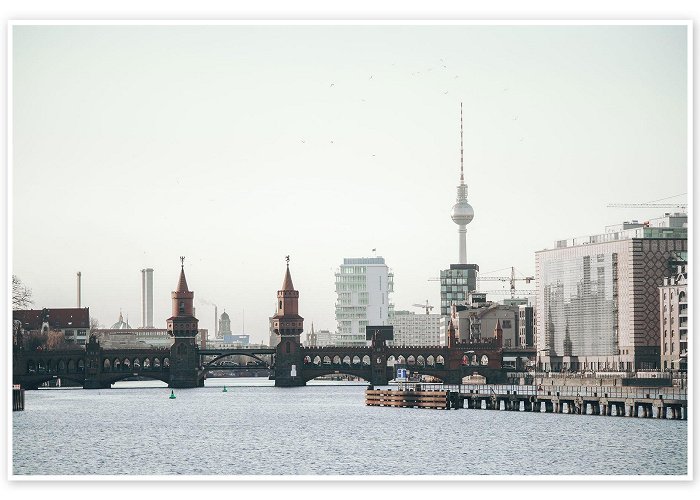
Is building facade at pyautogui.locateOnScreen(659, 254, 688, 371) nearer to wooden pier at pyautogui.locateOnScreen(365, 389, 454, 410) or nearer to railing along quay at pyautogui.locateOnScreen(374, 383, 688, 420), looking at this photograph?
railing along quay at pyautogui.locateOnScreen(374, 383, 688, 420)

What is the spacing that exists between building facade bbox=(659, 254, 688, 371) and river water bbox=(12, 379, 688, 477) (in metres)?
55.5

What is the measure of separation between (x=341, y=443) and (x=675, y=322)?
9980 centimetres

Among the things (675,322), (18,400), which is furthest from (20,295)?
(675,322)

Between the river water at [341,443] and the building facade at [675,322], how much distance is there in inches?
2184

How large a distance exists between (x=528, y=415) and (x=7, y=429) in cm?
7536

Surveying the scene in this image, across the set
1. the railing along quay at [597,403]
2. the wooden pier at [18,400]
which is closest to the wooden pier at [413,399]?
the railing along quay at [597,403]

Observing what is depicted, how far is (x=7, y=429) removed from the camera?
6238cm

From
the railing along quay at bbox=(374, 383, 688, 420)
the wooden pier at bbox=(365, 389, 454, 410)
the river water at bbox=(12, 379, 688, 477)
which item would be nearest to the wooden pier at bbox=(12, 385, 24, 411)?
the river water at bbox=(12, 379, 688, 477)

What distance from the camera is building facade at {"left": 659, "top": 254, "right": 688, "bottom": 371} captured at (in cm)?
19025

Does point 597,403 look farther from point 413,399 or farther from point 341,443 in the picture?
point 341,443

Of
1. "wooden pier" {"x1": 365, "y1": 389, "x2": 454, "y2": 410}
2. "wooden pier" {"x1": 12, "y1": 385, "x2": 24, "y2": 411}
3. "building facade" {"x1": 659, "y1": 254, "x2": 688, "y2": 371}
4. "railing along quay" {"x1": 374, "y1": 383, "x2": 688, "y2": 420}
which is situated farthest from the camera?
"building facade" {"x1": 659, "y1": 254, "x2": 688, "y2": 371}

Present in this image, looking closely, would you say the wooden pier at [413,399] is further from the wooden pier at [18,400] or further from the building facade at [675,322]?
the building facade at [675,322]

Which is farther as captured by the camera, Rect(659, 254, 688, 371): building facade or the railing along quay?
Rect(659, 254, 688, 371): building facade
